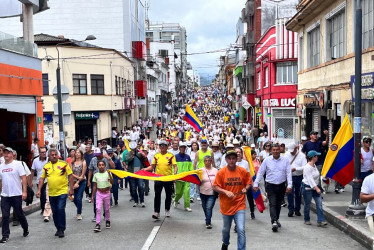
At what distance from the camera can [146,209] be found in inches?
475

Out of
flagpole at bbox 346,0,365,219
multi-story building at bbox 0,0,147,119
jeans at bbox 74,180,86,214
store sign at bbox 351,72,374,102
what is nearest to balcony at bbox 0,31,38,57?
jeans at bbox 74,180,86,214

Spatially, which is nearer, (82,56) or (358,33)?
(358,33)

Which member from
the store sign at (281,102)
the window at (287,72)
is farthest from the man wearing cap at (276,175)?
the window at (287,72)

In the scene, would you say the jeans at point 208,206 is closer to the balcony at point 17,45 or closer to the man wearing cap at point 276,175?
the man wearing cap at point 276,175

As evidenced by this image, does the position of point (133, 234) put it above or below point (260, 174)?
below

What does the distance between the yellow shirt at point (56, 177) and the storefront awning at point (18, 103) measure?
8400 millimetres

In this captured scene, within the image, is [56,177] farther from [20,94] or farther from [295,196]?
[20,94]

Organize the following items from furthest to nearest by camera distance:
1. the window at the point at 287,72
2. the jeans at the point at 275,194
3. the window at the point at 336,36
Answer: the window at the point at 287,72 → the window at the point at 336,36 → the jeans at the point at 275,194

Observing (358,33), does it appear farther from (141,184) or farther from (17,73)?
(17,73)

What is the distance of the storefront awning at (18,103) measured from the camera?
17.0 metres

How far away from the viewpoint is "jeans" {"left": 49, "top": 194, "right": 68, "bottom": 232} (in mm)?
9102

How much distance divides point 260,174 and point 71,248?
3870 mm

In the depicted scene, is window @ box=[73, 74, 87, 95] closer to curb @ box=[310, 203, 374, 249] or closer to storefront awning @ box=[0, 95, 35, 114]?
storefront awning @ box=[0, 95, 35, 114]

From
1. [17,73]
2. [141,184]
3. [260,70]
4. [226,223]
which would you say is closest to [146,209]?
[141,184]
